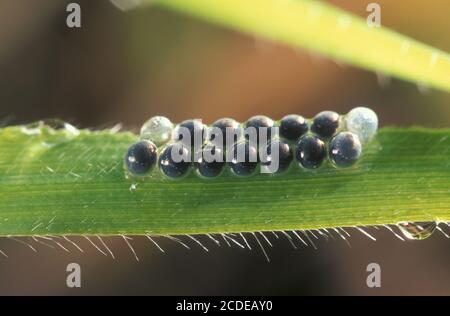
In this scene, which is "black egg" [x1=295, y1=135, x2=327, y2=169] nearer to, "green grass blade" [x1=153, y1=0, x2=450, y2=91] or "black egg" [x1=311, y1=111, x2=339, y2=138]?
"black egg" [x1=311, y1=111, x2=339, y2=138]

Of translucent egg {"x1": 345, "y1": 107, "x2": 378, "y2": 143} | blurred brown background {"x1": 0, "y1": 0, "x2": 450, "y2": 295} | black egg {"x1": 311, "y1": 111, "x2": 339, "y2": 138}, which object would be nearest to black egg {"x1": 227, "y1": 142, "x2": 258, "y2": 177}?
black egg {"x1": 311, "y1": 111, "x2": 339, "y2": 138}

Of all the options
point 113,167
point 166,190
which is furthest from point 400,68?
point 113,167

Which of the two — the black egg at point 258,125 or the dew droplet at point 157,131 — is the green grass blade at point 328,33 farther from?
the dew droplet at point 157,131

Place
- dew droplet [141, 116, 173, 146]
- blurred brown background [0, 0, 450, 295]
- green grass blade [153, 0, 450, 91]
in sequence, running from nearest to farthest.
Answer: green grass blade [153, 0, 450, 91] < dew droplet [141, 116, 173, 146] < blurred brown background [0, 0, 450, 295]

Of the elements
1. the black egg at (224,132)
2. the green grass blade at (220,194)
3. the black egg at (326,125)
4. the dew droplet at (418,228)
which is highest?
the black egg at (326,125)

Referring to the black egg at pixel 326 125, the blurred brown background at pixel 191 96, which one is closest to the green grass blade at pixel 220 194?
the black egg at pixel 326 125

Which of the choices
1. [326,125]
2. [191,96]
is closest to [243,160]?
[326,125]

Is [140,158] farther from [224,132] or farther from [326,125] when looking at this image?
[326,125]
